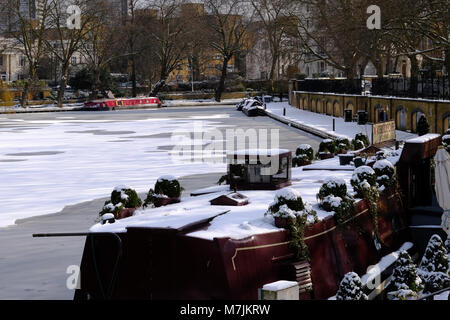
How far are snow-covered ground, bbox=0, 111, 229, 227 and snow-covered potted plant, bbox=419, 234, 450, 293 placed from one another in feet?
39.4

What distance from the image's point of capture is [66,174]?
30672 mm

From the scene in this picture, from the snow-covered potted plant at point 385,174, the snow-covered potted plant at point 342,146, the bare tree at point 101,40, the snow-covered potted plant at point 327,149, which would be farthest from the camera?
the bare tree at point 101,40

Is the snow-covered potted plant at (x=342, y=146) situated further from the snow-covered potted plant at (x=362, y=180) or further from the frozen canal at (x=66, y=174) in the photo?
the snow-covered potted plant at (x=362, y=180)

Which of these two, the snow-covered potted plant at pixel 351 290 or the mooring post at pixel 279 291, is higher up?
the mooring post at pixel 279 291

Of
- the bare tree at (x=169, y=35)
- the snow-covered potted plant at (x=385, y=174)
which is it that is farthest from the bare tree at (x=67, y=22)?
the snow-covered potted plant at (x=385, y=174)

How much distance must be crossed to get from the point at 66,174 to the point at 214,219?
19784 mm

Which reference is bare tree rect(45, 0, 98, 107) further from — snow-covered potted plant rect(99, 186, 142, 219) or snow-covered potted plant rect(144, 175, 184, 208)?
snow-covered potted plant rect(99, 186, 142, 219)

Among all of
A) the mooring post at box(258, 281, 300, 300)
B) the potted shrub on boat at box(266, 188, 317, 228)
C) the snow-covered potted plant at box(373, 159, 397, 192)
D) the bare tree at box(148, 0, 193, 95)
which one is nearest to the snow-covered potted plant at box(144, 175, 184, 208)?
the potted shrub on boat at box(266, 188, 317, 228)

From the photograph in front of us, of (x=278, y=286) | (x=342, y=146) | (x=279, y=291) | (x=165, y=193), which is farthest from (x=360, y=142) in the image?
(x=279, y=291)

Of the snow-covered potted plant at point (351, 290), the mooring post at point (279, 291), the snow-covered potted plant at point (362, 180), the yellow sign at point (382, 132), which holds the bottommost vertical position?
the snow-covered potted plant at point (351, 290)

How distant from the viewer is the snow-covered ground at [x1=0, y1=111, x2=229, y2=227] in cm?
2481

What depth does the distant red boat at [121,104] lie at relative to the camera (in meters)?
91.3

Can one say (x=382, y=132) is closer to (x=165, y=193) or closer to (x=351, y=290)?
(x=165, y=193)

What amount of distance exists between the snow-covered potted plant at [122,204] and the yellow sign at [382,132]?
10.6 metres
